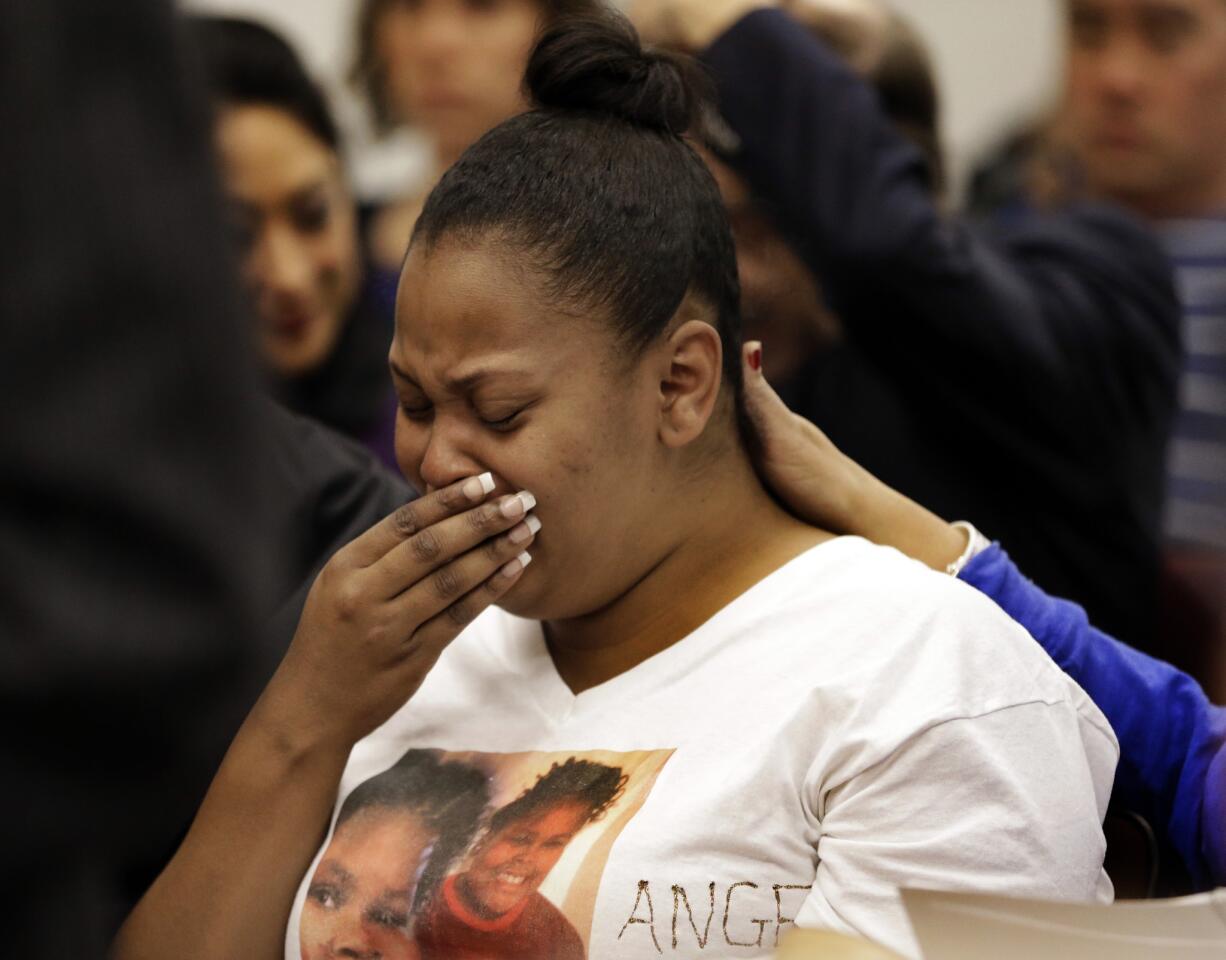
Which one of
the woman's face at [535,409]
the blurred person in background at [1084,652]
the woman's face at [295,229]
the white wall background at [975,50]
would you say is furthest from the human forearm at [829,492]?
the white wall background at [975,50]

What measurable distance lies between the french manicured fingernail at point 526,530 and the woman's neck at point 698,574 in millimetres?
147

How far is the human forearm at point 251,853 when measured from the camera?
1502 mm

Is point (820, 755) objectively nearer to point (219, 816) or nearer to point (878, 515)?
point (878, 515)

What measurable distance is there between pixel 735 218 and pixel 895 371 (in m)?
0.34

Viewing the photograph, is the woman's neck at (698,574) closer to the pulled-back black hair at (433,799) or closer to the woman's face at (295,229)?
the pulled-back black hair at (433,799)

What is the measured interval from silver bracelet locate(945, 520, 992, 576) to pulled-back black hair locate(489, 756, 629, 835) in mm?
377

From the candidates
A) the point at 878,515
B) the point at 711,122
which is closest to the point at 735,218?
the point at 711,122

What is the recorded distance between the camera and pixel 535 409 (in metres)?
1.42

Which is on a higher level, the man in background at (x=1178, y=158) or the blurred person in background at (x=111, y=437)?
the blurred person in background at (x=111, y=437)

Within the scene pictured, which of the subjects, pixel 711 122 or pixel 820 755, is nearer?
pixel 820 755

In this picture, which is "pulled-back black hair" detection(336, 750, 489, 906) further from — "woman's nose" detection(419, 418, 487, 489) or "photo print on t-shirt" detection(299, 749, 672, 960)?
"woman's nose" detection(419, 418, 487, 489)

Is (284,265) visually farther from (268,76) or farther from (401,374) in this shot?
(401,374)

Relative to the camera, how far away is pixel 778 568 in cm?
149

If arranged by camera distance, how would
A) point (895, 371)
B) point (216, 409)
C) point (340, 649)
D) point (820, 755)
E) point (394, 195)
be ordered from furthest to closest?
point (394, 195), point (895, 371), point (340, 649), point (820, 755), point (216, 409)
